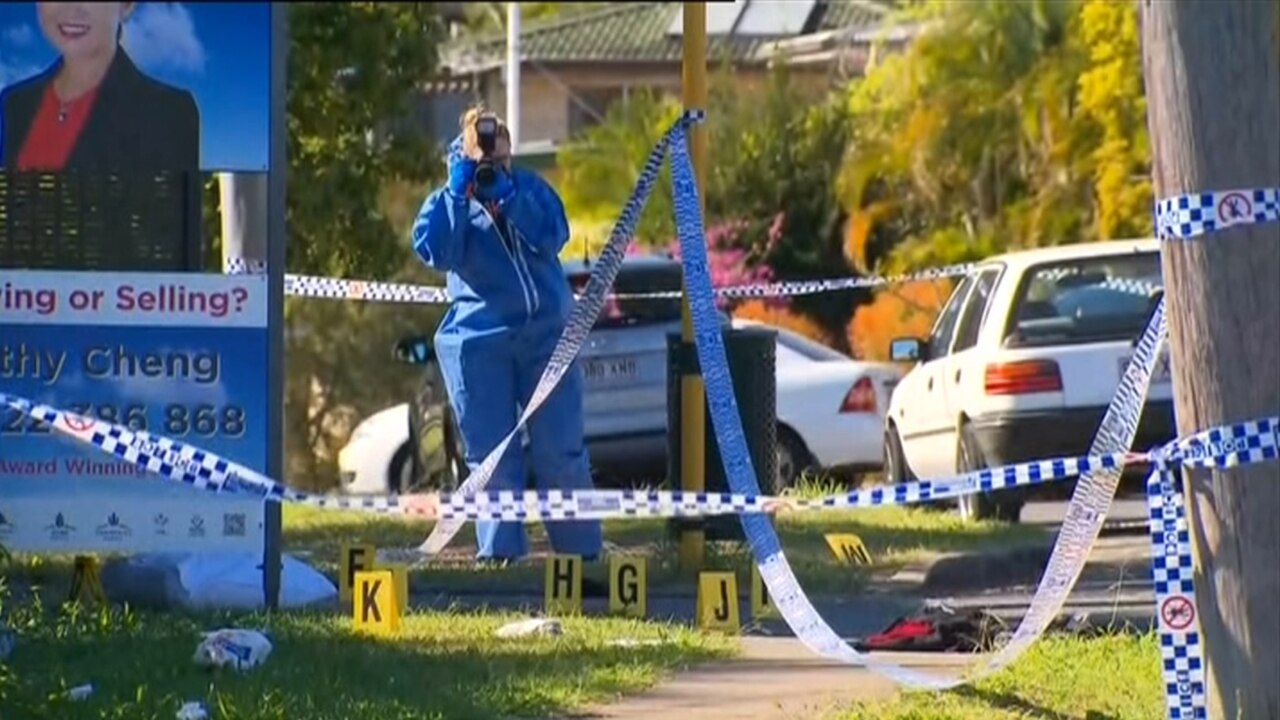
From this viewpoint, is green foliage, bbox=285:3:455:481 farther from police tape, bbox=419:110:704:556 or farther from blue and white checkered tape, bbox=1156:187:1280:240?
blue and white checkered tape, bbox=1156:187:1280:240

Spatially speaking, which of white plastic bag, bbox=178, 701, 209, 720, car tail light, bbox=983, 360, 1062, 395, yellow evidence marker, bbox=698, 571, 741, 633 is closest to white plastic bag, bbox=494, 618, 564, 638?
yellow evidence marker, bbox=698, 571, 741, 633

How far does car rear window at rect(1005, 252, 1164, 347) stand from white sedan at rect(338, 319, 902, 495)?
399cm

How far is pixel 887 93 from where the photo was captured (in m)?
30.7

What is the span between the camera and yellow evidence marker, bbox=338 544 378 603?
10992mm

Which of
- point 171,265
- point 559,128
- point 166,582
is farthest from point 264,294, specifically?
point 559,128

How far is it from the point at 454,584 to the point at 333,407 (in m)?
14.3

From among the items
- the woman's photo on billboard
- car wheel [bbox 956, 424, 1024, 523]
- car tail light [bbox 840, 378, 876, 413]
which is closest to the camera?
the woman's photo on billboard

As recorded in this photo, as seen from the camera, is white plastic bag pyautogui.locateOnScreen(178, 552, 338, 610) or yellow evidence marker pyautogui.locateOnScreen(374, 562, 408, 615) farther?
white plastic bag pyautogui.locateOnScreen(178, 552, 338, 610)

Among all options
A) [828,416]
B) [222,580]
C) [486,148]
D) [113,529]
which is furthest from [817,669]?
[828,416]

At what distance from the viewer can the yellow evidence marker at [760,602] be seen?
35.7 feet

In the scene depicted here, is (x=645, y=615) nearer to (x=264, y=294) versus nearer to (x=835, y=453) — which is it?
(x=264, y=294)

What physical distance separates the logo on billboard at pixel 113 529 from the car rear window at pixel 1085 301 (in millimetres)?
6440

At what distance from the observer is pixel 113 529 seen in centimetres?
1030

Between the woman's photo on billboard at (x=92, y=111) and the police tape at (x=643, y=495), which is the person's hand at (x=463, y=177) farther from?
the police tape at (x=643, y=495)
